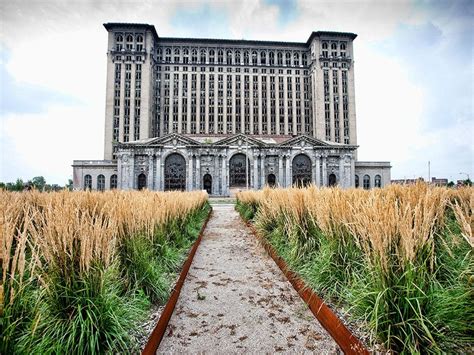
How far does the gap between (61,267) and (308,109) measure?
71.3 meters

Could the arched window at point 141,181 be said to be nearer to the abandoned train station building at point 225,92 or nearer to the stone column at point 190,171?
the stone column at point 190,171

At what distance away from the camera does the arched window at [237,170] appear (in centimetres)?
4397

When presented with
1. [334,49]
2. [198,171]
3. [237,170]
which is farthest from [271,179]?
[334,49]

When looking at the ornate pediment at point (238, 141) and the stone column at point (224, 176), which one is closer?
the stone column at point (224, 176)

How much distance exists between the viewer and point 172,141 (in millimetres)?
42969

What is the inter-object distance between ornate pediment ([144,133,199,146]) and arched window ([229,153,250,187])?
725 centimetres

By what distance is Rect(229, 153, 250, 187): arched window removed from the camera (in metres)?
44.0

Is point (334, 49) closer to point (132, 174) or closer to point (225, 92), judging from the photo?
point (225, 92)

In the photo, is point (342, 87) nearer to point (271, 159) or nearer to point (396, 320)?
point (271, 159)

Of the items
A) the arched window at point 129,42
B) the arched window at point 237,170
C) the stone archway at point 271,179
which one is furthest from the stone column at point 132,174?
the arched window at point 129,42

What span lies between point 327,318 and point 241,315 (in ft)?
3.34

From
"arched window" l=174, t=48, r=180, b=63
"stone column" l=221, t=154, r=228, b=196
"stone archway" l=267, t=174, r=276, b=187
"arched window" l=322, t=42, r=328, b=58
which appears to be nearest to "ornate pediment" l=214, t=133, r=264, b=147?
"stone column" l=221, t=154, r=228, b=196

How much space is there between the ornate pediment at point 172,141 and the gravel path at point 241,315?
39.8m

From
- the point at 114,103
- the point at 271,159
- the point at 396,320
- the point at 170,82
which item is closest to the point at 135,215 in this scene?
the point at 396,320
